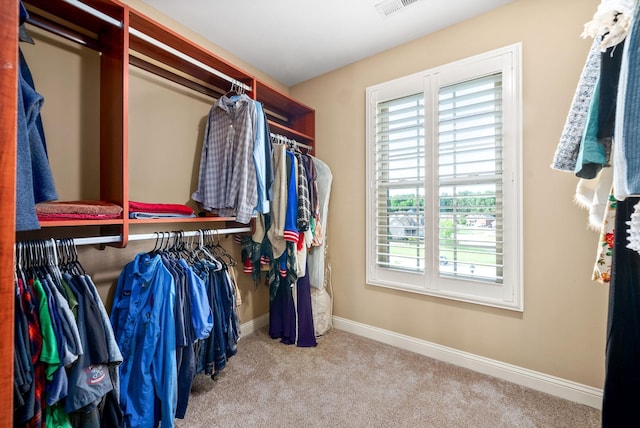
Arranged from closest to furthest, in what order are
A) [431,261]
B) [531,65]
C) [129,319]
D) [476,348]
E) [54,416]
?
[54,416], [129,319], [531,65], [476,348], [431,261]

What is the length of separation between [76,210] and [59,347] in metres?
0.55

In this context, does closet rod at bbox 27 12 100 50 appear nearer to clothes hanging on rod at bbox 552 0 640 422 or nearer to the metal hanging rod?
the metal hanging rod

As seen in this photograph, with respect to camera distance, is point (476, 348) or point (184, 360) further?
point (476, 348)

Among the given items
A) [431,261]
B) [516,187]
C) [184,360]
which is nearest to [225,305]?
[184,360]

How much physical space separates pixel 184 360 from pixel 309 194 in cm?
142

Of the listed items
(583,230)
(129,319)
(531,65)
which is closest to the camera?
(129,319)

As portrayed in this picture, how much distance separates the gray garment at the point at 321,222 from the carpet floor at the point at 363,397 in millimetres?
608

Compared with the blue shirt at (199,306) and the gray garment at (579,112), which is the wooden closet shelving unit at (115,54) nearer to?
the blue shirt at (199,306)

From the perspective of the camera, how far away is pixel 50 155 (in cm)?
142

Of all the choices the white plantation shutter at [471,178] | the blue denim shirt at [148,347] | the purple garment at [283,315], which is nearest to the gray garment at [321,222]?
the purple garment at [283,315]

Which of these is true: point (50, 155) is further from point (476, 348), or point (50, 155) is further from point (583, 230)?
point (583, 230)

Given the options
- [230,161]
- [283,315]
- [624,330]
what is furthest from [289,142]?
[624,330]

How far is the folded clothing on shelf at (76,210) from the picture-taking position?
3.66ft

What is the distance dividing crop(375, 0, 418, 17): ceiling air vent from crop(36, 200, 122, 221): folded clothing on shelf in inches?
79.0
